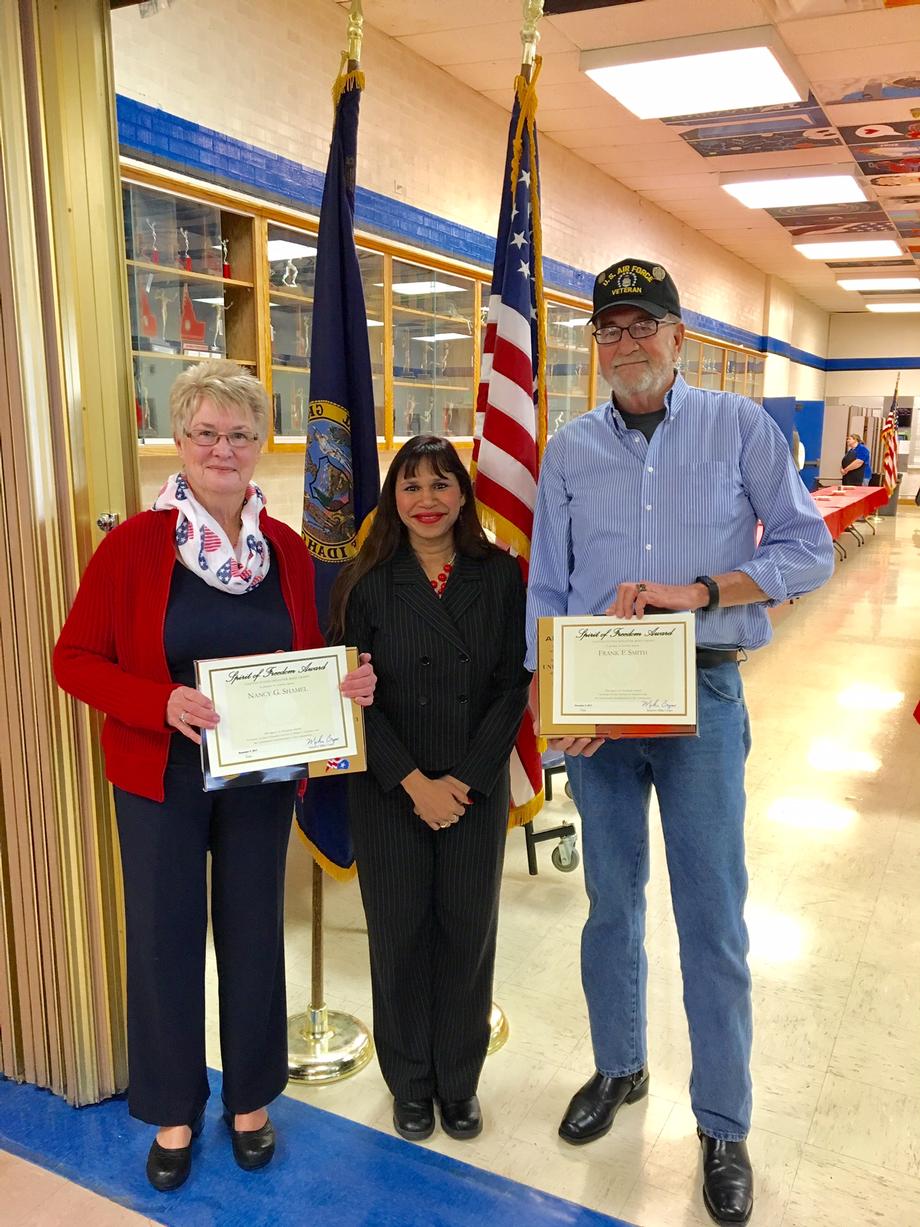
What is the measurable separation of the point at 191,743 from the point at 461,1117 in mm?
1156

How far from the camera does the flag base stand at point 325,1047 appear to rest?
2.60 m

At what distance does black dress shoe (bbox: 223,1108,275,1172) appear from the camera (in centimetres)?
225

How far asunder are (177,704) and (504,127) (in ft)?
21.1

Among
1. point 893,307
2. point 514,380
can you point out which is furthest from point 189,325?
point 893,307

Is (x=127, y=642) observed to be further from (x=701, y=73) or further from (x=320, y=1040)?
(x=701, y=73)

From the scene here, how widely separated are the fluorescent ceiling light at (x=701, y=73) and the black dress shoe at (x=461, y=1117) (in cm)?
529

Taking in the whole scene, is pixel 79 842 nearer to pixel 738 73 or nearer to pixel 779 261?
pixel 738 73

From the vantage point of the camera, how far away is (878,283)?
1548cm

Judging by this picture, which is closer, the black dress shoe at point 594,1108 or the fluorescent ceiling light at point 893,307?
the black dress shoe at point 594,1108

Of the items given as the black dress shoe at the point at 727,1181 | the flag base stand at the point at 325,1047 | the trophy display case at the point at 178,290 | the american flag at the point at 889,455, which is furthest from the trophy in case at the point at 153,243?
the american flag at the point at 889,455

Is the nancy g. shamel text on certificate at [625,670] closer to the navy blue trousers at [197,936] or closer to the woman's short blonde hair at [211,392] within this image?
the navy blue trousers at [197,936]

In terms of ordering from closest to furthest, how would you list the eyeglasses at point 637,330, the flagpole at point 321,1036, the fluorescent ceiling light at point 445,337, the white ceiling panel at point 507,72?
the eyeglasses at point 637,330 < the flagpole at point 321,1036 < the white ceiling panel at point 507,72 < the fluorescent ceiling light at point 445,337

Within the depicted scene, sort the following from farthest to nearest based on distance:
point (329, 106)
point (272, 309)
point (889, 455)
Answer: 1. point (889, 455)
2. point (329, 106)
3. point (272, 309)

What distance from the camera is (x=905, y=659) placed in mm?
7527
